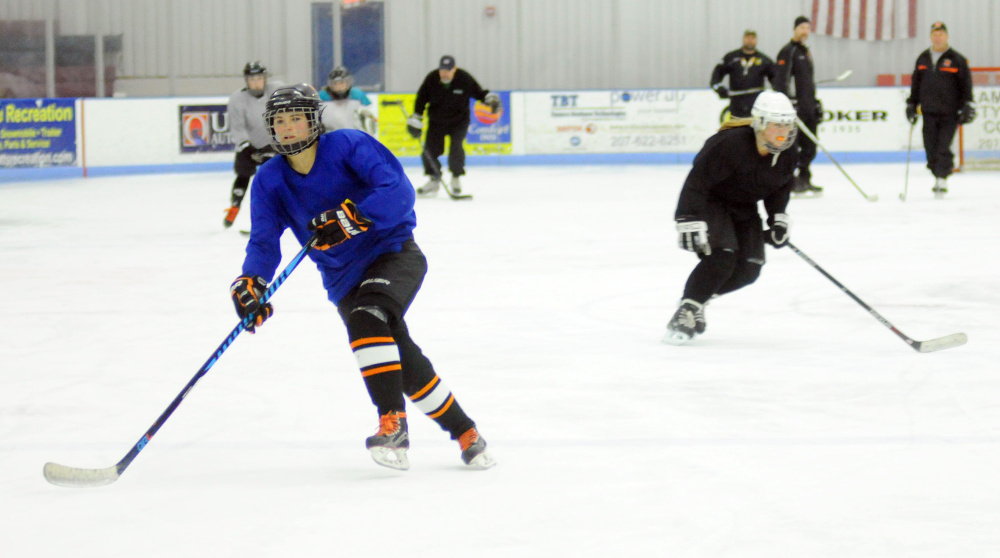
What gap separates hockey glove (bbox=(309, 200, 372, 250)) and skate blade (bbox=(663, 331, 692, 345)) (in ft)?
5.69

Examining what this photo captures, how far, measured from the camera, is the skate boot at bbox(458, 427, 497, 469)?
2562 millimetres

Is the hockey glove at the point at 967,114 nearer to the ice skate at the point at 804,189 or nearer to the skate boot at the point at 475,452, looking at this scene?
the ice skate at the point at 804,189

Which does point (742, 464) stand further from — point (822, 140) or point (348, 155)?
point (822, 140)

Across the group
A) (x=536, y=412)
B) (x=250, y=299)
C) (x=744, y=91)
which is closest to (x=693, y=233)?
(x=536, y=412)

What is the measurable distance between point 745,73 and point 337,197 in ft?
27.4

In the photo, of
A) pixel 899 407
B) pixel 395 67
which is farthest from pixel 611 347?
pixel 395 67

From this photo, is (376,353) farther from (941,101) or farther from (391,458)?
(941,101)

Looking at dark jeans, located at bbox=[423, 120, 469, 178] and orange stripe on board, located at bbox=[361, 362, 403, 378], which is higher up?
dark jeans, located at bbox=[423, 120, 469, 178]

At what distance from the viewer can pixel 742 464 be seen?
2.57 metres

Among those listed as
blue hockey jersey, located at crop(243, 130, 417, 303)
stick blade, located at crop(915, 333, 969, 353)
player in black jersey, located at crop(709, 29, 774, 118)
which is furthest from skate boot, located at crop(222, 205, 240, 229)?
blue hockey jersey, located at crop(243, 130, 417, 303)

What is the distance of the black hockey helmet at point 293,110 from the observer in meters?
2.53

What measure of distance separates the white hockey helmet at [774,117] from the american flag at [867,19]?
40.8ft

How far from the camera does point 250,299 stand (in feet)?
8.20

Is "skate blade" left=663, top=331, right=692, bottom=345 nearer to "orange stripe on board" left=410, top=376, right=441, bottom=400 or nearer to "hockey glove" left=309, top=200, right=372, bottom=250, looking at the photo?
"orange stripe on board" left=410, top=376, right=441, bottom=400
